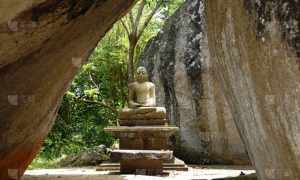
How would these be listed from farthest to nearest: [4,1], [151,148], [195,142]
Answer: [195,142] → [151,148] → [4,1]

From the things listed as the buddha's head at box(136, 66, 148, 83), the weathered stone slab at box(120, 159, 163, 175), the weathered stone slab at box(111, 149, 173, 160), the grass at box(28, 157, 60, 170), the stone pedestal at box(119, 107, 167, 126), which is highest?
the buddha's head at box(136, 66, 148, 83)

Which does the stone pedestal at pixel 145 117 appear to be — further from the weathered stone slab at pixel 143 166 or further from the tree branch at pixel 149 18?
the tree branch at pixel 149 18

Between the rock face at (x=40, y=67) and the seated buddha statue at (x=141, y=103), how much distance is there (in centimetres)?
445

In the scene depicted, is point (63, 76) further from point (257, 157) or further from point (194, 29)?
point (194, 29)

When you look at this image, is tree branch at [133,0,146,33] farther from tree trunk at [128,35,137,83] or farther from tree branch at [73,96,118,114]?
tree branch at [73,96,118,114]

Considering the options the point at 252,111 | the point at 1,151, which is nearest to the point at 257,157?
the point at 252,111

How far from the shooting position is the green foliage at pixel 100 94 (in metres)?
17.6

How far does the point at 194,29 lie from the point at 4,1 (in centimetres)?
921

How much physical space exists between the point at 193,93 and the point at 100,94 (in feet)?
20.8

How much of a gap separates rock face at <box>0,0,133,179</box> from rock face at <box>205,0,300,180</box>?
1780 millimetres

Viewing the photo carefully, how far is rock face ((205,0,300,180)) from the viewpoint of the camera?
4.21m

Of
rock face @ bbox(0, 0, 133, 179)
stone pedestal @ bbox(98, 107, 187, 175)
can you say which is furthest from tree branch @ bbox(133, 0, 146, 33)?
rock face @ bbox(0, 0, 133, 179)

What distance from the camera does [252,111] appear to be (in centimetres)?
458

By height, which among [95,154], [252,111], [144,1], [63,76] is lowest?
[95,154]
